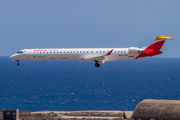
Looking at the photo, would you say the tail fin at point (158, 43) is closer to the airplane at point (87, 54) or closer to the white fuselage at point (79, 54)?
the airplane at point (87, 54)

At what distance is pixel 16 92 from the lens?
7190 inches

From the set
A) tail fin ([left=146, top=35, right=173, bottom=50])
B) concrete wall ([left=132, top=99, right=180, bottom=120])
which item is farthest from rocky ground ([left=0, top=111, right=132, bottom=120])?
tail fin ([left=146, top=35, right=173, bottom=50])

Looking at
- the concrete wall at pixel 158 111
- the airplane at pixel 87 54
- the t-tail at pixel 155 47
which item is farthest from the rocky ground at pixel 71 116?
the t-tail at pixel 155 47

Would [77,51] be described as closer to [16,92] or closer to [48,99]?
[48,99]

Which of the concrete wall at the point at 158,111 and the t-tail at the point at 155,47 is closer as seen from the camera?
the concrete wall at the point at 158,111

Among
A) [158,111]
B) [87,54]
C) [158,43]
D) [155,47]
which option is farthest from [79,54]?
[158,111]

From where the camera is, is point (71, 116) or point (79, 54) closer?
point (79, 54)

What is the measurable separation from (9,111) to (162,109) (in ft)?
87.9

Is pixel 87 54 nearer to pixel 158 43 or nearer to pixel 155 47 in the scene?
pixel 155 47

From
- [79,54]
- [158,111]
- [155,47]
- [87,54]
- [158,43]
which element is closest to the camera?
[158,111]

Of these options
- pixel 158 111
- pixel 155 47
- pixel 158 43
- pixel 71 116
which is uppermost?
pixel 158 43

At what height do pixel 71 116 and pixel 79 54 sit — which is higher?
pixel 79 54

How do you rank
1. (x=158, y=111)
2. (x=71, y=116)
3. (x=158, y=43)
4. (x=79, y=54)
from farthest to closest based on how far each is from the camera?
(x=71, y=116), (x=158, y=43), (x=79, y=54), (x=158, y=111)

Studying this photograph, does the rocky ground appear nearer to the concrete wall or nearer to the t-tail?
the concrete wall
